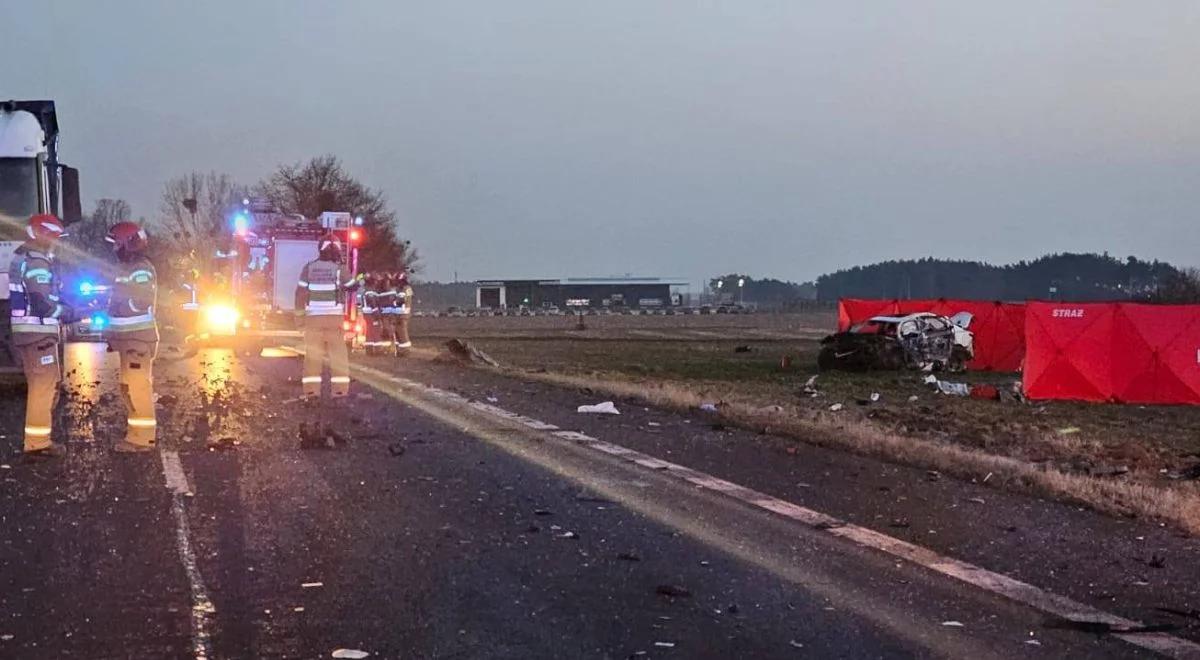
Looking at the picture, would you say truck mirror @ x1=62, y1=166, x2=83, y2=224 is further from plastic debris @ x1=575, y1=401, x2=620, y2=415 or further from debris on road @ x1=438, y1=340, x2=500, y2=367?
plastic debris @ x1=575, y1=401, x2=620, y2=415

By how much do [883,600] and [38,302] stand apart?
23.2 ft

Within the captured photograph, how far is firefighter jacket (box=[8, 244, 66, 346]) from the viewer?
9227 mm

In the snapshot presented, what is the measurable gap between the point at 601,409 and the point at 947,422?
5.90 meters

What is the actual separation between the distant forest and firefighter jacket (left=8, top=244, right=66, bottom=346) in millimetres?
79363

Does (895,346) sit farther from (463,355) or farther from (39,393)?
(39,393)

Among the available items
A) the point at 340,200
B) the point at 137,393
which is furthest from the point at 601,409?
the point at 340,200

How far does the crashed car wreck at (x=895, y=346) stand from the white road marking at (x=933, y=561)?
18763 mm

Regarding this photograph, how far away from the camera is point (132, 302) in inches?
380

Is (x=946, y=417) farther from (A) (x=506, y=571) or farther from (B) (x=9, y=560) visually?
(B) (x=9, y=560)

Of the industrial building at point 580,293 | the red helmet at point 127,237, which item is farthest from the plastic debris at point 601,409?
the industrial building at point 580,293

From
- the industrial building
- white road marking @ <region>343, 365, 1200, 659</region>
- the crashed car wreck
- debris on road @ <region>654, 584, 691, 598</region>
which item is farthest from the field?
the industrial building

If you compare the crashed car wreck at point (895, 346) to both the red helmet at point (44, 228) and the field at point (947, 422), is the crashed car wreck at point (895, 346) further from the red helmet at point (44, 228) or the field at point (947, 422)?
the red helmet at point (44, 228)

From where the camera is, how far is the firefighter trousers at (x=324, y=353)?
13.1 m

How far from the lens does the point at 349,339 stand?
78.1 feet
